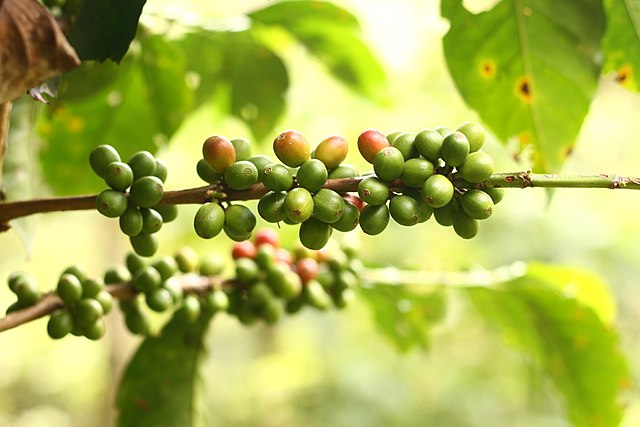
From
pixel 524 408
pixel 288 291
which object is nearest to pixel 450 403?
pixel 524 408

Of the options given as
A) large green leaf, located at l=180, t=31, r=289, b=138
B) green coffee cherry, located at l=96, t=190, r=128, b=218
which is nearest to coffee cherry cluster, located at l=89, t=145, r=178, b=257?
green coffee cherry, located at l=96, t=190, r=128, b=218

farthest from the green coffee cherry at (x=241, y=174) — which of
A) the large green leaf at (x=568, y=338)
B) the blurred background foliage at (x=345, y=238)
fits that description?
the large green leaf at (x=568, y=338)

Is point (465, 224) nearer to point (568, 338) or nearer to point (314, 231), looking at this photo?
point (314, 231)

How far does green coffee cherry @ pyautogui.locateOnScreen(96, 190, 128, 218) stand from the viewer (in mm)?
632

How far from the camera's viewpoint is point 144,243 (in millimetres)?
702

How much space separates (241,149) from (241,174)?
0.20 feet

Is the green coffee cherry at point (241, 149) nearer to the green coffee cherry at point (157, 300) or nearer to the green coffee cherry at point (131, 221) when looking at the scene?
the green coffee cherry at point (131, 221)

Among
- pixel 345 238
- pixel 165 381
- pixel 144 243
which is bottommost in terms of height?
pixel 165 381

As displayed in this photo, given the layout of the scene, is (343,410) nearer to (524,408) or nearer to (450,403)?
(450,403)

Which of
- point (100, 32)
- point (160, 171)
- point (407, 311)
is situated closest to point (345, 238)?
point (407, 311)

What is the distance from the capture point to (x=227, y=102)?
1.43 metres

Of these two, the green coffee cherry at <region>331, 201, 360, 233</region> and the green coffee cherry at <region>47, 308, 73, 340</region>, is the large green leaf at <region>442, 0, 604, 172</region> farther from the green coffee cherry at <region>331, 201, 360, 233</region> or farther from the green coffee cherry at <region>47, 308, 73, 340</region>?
the green coffee cherry at <region>47, 308, 73, 340</region>

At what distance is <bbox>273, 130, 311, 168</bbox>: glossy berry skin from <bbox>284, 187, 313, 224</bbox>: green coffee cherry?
48 millimetres

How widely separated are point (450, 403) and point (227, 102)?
3.09 m
